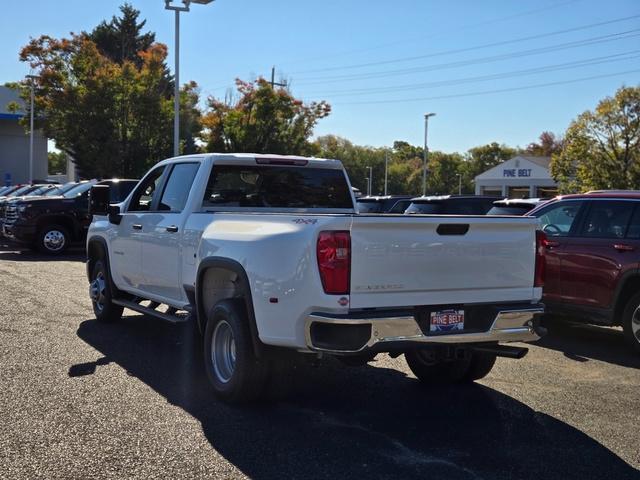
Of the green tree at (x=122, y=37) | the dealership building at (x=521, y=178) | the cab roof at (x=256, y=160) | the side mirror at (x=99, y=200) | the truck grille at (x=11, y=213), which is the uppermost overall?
the green tree at (x=122, y=37)

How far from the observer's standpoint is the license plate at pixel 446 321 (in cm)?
490

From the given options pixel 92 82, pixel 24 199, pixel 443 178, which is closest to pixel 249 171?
pixel 24 199

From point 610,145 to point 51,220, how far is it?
26397 millimetres

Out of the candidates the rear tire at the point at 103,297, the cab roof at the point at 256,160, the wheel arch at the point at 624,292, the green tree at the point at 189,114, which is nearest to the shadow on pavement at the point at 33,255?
the rear tire at the point at 103,297

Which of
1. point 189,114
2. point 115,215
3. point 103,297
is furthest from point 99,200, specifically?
point 189,114

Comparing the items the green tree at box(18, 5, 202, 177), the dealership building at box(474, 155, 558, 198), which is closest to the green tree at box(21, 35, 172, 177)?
the green tree at box(18, 5, 202, 177)

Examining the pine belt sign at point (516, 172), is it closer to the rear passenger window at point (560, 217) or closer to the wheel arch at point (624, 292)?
the rear passenger window at point (560, 217)

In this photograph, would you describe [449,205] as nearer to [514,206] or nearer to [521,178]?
[514,206]

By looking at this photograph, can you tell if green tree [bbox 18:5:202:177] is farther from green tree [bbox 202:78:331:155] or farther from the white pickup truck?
the white pickup truck

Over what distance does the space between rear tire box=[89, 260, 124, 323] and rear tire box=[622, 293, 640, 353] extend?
5815mm

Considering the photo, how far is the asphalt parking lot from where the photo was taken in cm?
424

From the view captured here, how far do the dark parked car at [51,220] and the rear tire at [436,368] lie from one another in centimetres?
1172

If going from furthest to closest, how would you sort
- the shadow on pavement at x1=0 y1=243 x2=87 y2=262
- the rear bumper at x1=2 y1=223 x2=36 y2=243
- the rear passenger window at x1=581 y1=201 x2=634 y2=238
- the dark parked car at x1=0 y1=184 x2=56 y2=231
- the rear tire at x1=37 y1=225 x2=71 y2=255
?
the dark parked car at x1=0 y1=184 x2=56 y2=231
the rear tire at x1=37 y1=225 x2=71 y2=255
the rear bumper at x1=2 y1=223 x2=36 y2=243
the shadow on pavement at x1=0 y1=243 x2=87 y2=262
the rear passenger window at x1=581 y1=201 x2=634 y2=238

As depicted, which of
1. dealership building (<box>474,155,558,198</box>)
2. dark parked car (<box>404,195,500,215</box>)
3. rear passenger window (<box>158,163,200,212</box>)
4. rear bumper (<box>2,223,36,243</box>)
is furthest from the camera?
dealership building (<box>474,155,558,198</box>)
